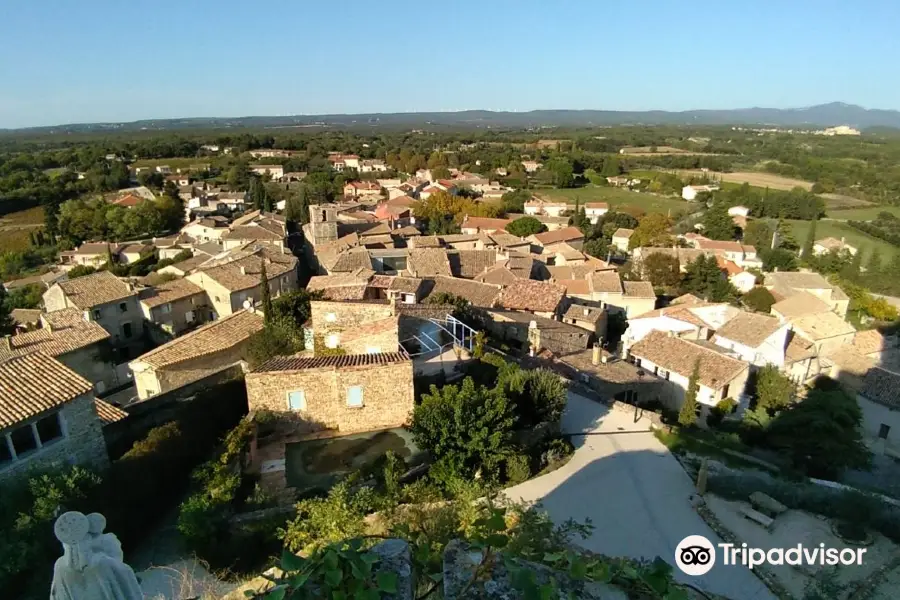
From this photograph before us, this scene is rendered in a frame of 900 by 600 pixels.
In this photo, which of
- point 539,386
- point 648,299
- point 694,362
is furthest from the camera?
point 648,299

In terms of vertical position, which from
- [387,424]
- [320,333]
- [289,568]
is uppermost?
[289,568]

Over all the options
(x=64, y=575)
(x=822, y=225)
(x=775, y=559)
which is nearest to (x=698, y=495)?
(x=775, y=559)

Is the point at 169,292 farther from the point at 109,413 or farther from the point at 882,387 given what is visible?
the point at 882,387

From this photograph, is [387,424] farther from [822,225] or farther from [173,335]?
[822,225]

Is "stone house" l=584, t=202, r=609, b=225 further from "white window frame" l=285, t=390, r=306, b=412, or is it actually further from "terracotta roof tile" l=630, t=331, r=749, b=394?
"white window frame" l=285, t=390, r=306, b=412

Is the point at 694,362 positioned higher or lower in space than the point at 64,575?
lower

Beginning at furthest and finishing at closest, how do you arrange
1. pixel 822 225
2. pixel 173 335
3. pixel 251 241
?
pixel 822 225, pixel 251 241, pixel 173 335

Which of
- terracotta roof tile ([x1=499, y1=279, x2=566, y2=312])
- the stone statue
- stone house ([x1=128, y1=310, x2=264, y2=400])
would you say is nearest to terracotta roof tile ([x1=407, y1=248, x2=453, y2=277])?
terracotta roof tile ([x1=499, y1=279, x2=566, y2=312])
